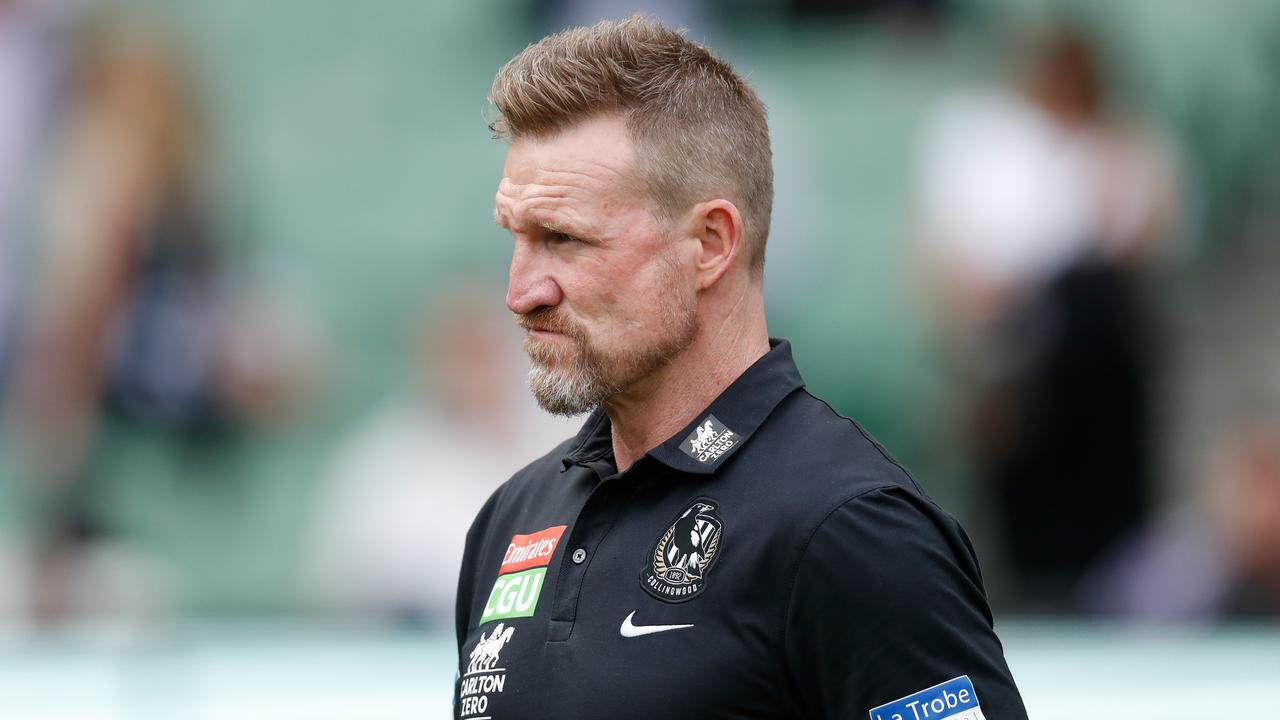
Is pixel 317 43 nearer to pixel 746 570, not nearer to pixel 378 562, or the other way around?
pixel 378 562

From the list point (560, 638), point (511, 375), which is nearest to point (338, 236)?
point (511, 375)

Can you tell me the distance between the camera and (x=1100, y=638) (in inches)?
201

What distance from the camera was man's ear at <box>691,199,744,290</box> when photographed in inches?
81.3

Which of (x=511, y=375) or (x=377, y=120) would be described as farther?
(x=377, y=120)

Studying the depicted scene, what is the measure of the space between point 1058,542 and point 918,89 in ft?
6.51

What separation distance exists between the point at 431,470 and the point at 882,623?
4.31 meters

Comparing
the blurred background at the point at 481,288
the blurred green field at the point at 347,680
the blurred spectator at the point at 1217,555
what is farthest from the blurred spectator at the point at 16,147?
the blurred spectator at the point at 1217,555

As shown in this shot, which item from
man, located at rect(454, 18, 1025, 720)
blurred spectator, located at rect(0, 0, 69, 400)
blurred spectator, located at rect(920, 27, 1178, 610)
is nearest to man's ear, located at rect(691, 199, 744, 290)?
man, located at rect(454, 18, 1025, 720)

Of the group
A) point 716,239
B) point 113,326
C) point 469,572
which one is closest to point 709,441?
point 716,239

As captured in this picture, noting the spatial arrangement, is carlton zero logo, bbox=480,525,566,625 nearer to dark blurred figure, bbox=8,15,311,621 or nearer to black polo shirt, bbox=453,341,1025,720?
black polo shirt, bbox=453,341,1025,720

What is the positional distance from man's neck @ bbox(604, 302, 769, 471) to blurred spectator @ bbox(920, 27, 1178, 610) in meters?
4.52

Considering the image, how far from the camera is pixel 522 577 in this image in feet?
7.00

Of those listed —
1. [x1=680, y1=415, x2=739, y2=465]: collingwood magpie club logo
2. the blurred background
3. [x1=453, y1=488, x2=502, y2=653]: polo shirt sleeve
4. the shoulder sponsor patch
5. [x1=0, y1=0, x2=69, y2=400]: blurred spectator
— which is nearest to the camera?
the shoulder sponsor patch

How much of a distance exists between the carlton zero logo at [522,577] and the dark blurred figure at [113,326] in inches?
172
